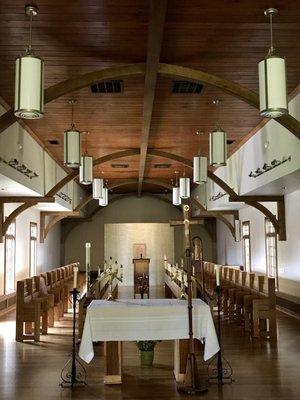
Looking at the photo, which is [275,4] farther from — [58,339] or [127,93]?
[58,339]

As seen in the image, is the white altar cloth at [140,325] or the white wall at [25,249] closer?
the white altar cloth at [140,325]

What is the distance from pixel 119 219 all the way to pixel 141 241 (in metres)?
1.35

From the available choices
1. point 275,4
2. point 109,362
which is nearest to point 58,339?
point 109,362

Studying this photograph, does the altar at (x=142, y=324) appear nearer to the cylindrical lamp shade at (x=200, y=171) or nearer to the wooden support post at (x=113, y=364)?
the wooden support post at (x=113, y=364)

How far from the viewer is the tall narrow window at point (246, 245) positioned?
13157mm

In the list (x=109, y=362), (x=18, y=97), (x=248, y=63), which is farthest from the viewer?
(x=248, y=63)

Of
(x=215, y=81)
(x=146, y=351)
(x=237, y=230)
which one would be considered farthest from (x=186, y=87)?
(x=237, y=230)

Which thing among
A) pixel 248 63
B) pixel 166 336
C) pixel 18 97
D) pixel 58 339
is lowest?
pixel 58 339

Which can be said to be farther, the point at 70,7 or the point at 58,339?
the point at 58,339

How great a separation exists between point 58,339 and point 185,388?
135 inches

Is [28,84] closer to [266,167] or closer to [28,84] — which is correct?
[28,84]

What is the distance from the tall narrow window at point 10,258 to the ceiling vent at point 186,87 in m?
6.04

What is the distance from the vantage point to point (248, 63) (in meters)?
5.55

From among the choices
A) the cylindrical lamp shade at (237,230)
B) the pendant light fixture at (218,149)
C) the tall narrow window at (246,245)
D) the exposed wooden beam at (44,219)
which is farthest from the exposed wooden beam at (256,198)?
the exposed wooden beam at (44,219)
